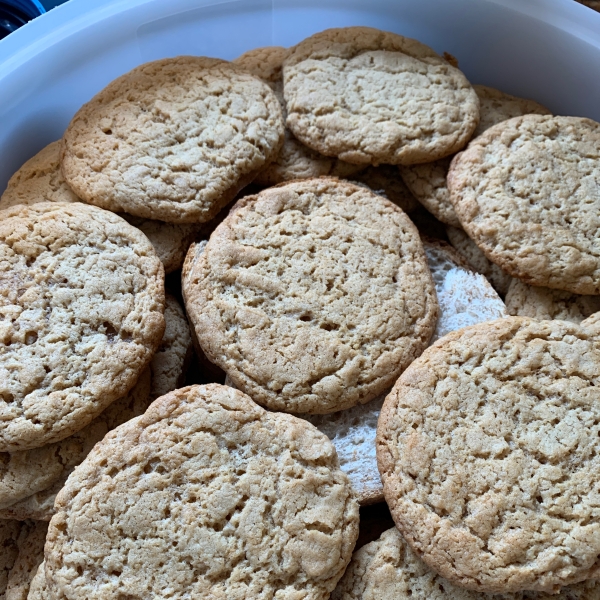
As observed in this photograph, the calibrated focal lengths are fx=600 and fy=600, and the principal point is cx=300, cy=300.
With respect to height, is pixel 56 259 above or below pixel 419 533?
above

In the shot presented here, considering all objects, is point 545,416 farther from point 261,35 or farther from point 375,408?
point 261,35

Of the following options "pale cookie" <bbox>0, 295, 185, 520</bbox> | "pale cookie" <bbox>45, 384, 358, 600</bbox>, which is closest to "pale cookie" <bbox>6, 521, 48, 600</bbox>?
"pale cookie" <bbox>0, 295, 185, 520</bbox>

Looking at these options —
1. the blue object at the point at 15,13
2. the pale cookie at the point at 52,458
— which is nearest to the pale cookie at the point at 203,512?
the pale cookie at the point at 52,458

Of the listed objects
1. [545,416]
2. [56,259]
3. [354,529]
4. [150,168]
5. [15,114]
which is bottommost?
[354,529]

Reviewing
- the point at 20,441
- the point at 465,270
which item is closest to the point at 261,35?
the point at 465,270

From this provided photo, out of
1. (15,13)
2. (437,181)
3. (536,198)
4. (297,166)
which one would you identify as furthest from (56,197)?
(536,198)

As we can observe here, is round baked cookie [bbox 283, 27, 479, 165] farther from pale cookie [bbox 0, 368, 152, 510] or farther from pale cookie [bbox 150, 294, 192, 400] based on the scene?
pale cookie [bbox 0, 368, 152, 510]

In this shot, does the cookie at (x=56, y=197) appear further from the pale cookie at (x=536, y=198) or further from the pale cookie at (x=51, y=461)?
the pale cookie at (x=536, y=198)
